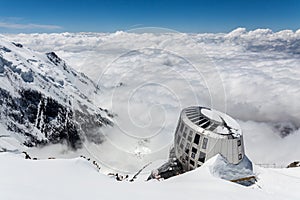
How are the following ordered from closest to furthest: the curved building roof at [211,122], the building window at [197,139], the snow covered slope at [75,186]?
the snow covered slope at [75,186]
the curved building roof at [211,122]
the building window at [197,139]

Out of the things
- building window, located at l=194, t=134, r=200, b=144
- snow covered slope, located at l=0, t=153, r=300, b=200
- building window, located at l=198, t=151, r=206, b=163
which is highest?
snow covered slope, located at l=0, t=153, r=300, b=200

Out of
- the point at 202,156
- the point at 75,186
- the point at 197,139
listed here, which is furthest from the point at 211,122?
the point at 75,186

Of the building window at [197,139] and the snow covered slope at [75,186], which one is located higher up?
the snow covered slope at [75,186]

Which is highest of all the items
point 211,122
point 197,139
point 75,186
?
point 75,186

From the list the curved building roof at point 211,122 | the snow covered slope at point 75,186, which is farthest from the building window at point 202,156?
the snow covered slope at point 75,186

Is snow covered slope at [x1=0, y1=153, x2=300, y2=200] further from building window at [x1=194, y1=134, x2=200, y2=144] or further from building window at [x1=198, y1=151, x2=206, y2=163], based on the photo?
building window at [x1=194, y1=134, x2=200, y2=144]

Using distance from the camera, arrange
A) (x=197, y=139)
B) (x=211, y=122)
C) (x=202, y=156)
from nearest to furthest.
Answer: (x=202, y=156), (x=197, y=139), (x=211, y=122)

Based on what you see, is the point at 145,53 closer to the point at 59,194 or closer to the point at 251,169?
the point at 59,194

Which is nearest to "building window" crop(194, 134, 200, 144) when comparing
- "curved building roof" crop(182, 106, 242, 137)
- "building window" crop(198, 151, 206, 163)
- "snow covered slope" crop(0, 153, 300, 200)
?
"curved building roof" crop(182, 106, 242, 137)

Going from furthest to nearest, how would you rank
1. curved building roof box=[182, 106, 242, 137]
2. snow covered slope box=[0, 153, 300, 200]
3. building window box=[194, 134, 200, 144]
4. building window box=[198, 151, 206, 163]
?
building window box=[194, 134, 200, 144] < curved building roof box=[182, 106, 242, 137] < building window box=[198, 151, 206, 163] < snow covered slope box=[0, 153, 300, 200]

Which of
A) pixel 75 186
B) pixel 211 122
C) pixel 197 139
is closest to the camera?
pixel 75 186

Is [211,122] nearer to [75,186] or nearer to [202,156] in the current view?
[202,156]

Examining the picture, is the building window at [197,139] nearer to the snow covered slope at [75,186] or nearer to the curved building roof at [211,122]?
the curved building roof at [211,122]
